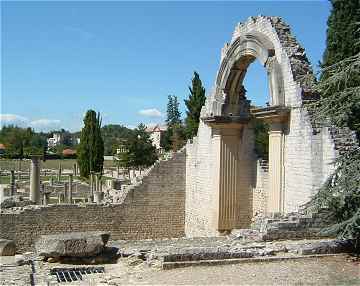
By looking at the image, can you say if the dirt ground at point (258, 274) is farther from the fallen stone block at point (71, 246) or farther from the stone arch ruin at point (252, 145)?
the stone arch ruin at point (252, 145)

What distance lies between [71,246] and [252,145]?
8.61m

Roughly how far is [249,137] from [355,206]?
26.7 ft

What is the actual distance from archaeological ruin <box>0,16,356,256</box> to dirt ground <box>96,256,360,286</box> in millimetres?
1708

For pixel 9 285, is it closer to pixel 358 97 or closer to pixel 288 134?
pixel 358 97

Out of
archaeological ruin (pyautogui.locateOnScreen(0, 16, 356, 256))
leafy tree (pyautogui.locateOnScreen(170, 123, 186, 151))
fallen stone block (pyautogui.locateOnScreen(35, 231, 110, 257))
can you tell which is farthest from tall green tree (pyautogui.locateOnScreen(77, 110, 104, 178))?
fallen stone block (pyautogui.locateOnScreen(35, 231, 110, 257))

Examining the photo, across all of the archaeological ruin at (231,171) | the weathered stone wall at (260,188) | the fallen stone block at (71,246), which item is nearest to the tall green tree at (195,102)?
the archaeological ruin at (231,171)

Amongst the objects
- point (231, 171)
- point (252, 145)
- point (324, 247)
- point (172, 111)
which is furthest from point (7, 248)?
point (172, 111)

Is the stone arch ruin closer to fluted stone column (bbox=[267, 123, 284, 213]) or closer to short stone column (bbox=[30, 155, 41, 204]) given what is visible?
fluted stone column (bbox=[267, 123, 284, 213])

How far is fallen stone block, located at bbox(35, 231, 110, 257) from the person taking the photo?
998 centimetres

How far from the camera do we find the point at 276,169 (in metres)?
13.5

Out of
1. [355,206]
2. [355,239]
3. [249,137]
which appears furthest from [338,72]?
[249,137]

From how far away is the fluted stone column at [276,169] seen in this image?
43.4ft

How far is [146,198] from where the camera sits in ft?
64.8

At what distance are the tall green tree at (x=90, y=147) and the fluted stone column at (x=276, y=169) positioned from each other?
31069mm
